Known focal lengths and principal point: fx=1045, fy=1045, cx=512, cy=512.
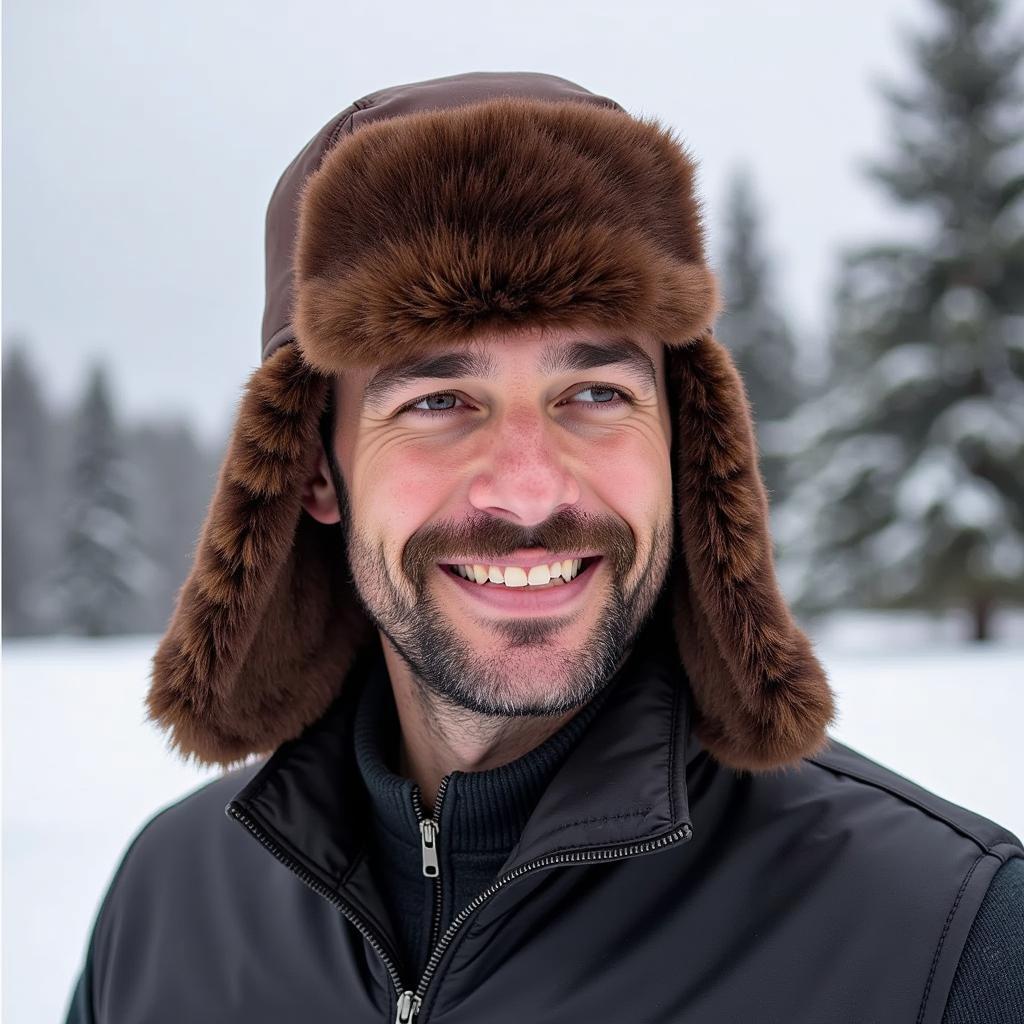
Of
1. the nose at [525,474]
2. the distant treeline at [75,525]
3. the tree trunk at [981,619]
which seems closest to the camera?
the nose at [525,474]

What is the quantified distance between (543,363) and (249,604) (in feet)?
2.83

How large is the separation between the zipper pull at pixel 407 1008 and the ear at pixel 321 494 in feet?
3.55

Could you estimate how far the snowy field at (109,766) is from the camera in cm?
412

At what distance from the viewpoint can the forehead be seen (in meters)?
2.05

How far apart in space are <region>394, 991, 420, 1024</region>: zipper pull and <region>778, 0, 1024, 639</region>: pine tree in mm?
13476

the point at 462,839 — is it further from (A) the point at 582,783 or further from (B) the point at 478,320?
(B) the point at 478,320

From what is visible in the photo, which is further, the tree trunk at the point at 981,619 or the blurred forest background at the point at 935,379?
the tree trunk at the point at 981,619

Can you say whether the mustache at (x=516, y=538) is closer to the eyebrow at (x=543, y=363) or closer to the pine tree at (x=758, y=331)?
the eyebrow at (x=543, y=363)

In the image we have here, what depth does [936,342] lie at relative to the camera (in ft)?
48.8

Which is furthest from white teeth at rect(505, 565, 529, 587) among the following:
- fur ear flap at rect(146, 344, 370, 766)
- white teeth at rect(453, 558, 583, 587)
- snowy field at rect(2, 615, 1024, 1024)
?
snowy field at rect(2, 615, 1024, 1024)

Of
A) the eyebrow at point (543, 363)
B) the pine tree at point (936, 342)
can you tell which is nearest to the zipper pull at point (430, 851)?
the eyebrow at point (543, 363)

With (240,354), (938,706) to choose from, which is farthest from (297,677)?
(240,354)

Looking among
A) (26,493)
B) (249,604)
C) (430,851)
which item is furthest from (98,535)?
(430,851)

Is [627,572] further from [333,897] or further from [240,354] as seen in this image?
[240,354]
